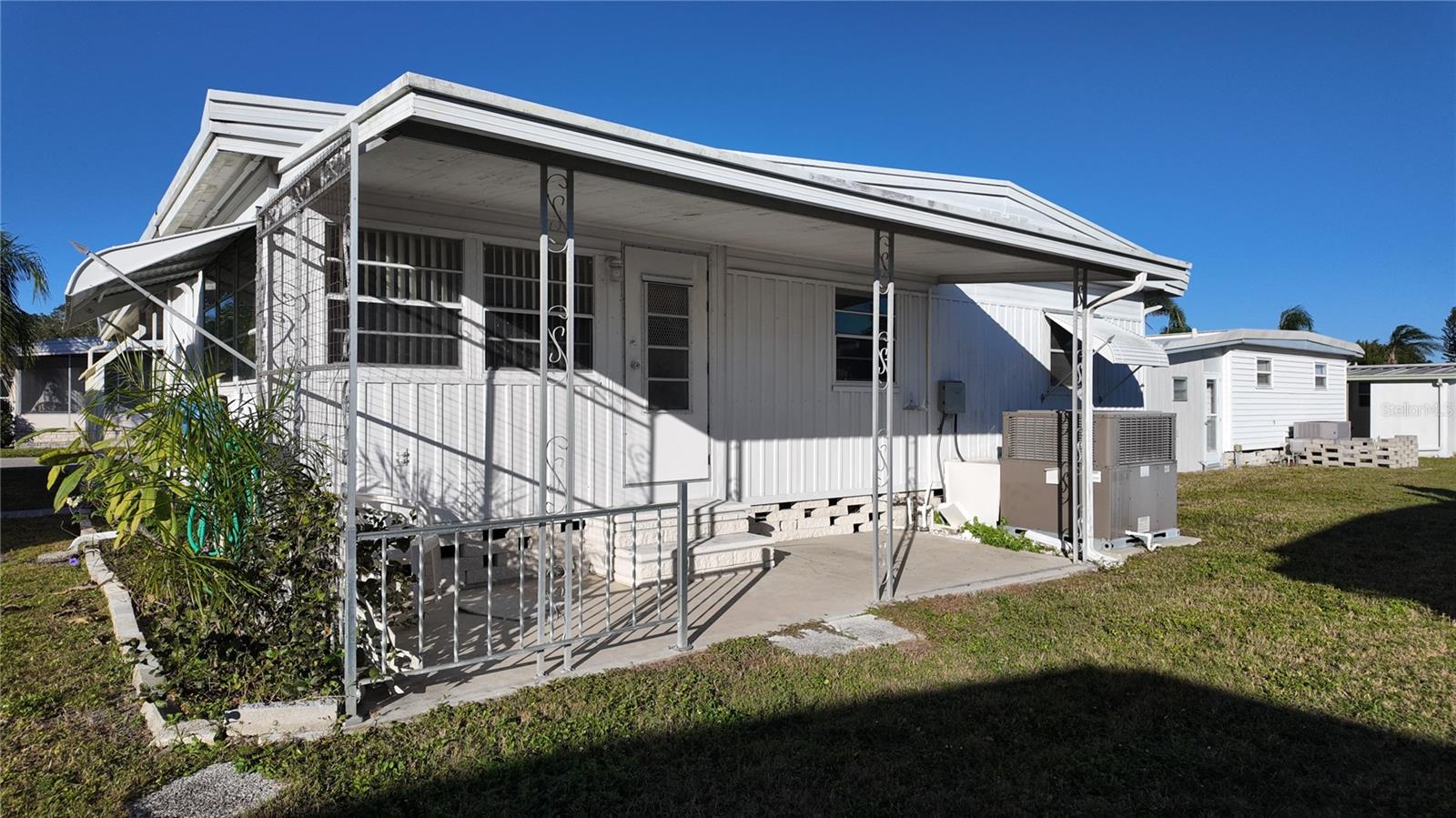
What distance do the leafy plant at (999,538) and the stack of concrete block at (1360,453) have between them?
1291cm

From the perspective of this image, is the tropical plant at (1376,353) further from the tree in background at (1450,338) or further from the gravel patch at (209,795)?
the gravel patch at (209,795)

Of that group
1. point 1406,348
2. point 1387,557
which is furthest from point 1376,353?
point 1387,557

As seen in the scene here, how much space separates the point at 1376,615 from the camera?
577 centimetres

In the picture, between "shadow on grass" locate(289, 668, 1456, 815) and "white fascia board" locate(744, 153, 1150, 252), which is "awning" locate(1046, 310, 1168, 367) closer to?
"white fascia board" locate(744, 153, 1150, 252)

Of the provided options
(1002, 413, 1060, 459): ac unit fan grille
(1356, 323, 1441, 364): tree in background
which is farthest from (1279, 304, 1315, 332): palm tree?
(1002, 413, 1060, 459): ac unit fan grille

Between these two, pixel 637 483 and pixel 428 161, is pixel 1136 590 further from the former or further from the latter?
pixel 428 161

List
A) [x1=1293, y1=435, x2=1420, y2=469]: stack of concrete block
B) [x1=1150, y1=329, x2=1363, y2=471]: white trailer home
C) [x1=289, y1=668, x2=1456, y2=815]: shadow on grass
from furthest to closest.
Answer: [x1=1293, y1=435, x2=1420, y2=469]: stack of concrete block, [x1=1150, y1=329, x2=1363, y2=471]: white trailer home, [x1=289, y1=668, x2=1456, y2=815]: shadow on grass

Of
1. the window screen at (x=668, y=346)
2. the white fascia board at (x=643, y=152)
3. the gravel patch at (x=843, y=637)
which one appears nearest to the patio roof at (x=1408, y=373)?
the white fascia board at (x=643, y=152)

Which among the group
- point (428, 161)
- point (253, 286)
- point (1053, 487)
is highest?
point (428, 161)

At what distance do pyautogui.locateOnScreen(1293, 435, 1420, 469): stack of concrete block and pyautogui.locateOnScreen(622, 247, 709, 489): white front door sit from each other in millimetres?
15717

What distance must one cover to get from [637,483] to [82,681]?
3873mm

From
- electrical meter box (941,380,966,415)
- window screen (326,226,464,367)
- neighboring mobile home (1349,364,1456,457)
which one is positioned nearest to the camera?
window screen (326,226,464,367)

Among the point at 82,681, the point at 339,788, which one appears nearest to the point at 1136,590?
the point at 339,788

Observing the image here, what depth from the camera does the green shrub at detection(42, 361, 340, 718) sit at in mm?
3781
